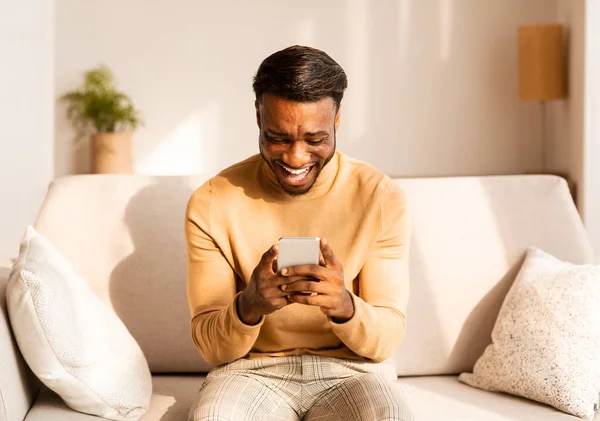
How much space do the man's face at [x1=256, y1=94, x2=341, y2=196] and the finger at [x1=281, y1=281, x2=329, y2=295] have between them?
0.82ft

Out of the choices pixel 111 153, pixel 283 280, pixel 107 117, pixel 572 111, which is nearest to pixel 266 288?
pixel 283 280

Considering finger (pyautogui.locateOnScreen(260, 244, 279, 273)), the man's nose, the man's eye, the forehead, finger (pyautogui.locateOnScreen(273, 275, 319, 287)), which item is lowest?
finger (pyautogui.locateOnScreen(273, 275, 319, 287))

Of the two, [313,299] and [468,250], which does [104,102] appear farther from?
[313,299]

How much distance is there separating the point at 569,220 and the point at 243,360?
3.38ft

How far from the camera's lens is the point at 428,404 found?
2014 millimetres

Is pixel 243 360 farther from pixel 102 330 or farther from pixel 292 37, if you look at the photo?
pixel 292 37

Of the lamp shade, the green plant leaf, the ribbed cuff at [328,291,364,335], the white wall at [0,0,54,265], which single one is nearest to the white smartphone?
the ribbed cuff at [328,291,364,335]

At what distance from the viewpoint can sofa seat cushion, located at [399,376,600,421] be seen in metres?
1.92

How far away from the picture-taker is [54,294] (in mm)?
1785

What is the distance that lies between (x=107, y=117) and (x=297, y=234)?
3260 millimetres

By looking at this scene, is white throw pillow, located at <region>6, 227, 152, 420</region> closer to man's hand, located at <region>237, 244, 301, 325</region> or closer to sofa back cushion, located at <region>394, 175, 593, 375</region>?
man's hand, located at <region>237, 244, 301, 325</region>

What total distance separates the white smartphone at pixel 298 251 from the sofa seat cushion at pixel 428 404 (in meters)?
0.50

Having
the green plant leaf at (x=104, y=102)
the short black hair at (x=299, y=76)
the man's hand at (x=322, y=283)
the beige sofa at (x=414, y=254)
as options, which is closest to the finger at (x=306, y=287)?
the man's hand at (x=322, y=283)

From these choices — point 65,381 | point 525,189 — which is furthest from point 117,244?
point 525,189
